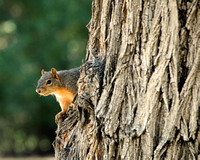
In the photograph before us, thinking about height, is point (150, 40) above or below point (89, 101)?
above

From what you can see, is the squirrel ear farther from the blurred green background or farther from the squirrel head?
the blurred green background

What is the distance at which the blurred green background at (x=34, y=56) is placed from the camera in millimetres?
11641

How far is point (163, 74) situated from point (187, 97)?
218mm

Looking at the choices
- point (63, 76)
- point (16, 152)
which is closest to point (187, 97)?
point (63, 76)

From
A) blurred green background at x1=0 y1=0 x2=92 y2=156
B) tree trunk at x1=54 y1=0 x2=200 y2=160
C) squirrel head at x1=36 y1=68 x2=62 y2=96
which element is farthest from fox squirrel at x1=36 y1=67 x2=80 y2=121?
blurred green background at x1=0 y1=0 x2=92 y2=156

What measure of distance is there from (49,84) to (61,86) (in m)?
0.16

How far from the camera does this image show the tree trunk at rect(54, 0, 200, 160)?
2.52 meters

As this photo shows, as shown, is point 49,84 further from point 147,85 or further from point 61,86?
point 147,85

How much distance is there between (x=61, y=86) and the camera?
469cm

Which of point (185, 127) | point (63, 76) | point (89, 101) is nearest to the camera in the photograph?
point (185, 127)

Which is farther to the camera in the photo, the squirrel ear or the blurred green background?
the blurred green background

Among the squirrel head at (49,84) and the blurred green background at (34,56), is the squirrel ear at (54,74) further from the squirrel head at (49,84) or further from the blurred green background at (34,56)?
the blurred green background at (34,56)

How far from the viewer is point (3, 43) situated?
1242 centimetres

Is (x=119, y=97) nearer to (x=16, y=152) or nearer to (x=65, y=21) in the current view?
(x=16, y=152)
